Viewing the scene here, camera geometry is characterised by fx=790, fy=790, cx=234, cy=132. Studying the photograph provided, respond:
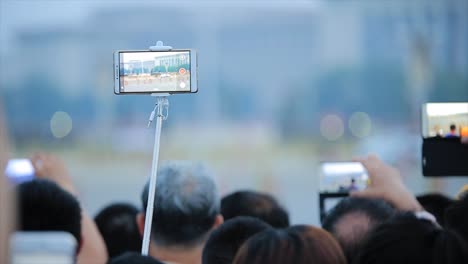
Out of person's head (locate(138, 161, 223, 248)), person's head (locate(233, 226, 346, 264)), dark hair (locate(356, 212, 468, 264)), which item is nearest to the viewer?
dark hair (locate(356, 212, 468, 264))

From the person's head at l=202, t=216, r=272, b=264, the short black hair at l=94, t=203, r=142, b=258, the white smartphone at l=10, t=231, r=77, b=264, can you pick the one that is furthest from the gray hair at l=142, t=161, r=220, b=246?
the white smartphone at l=10, t=231, r=77, b=264

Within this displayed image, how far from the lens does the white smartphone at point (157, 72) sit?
2324 mm

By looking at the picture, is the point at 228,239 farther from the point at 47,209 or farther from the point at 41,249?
the point at 41,249

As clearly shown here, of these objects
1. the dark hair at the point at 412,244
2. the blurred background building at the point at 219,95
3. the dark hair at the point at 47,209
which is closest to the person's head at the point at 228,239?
the dark hair at the point at 47,209

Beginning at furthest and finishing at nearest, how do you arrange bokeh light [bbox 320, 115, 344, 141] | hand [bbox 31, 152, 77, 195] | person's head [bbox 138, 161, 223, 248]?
1. bokeh light [bbox 320, 115, 344, 141]
2. hand [bbox 31, 152, 77, 195]
3. person's head [bbox 138, 161, 223, 248]

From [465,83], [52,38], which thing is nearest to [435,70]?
[465,83]

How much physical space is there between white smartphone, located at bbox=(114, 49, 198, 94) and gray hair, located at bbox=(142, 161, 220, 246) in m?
0.24

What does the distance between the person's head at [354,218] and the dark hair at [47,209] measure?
685 mm

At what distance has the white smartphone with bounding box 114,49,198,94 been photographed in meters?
2.32

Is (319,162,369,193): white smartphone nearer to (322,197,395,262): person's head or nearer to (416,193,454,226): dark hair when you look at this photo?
(416,193,454,226): dark hair

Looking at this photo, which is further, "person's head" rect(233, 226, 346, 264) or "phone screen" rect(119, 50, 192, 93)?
"phone screen" rect(119, 50, 192, 93)

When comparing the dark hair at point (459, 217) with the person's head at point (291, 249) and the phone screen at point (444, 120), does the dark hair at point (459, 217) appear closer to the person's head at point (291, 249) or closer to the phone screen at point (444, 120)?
the person's head at point (291, 249)

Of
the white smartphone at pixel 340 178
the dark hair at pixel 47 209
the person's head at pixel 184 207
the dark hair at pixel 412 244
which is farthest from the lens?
the white smartphone at pixel 340 178

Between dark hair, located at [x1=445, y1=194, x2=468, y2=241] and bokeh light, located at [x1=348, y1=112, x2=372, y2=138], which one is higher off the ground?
bokeh light, located at [x1=348, y1=112, x2=372, y2=138]
